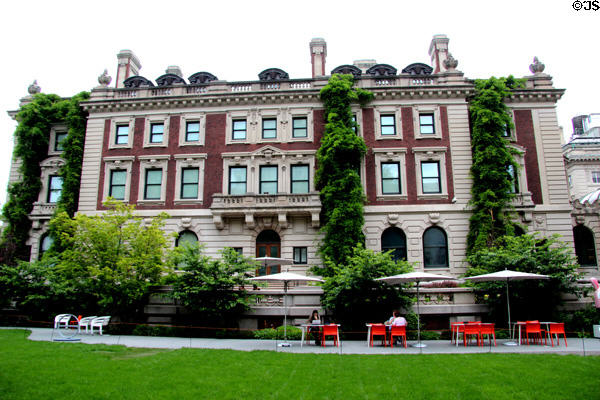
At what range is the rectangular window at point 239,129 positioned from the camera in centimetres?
3052

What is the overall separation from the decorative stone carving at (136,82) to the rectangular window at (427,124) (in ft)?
64.7

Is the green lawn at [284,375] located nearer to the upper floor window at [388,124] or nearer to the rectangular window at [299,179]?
the rectangular window at [299,179]

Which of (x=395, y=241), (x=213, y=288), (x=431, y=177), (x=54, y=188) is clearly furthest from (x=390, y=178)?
(x=54, y=188)

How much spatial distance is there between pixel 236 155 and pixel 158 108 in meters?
6.88

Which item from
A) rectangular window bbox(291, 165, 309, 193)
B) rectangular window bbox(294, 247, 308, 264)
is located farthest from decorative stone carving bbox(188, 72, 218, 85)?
rectangular window bbox(294, 247, 308, 264)

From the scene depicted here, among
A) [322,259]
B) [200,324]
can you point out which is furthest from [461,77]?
[200,324]

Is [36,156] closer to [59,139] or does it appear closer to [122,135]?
[59,139]

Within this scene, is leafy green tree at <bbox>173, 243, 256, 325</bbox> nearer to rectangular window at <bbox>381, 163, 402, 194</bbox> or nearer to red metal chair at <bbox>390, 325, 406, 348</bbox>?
red metal chair at <bbox>390, 325, 406, 348</bbox>

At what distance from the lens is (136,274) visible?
71.9 feet

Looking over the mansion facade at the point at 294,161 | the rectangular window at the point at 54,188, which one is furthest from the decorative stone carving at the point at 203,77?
the rectangular window at the point at 54,188

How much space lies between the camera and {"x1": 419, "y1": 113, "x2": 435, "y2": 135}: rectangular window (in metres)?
29.9

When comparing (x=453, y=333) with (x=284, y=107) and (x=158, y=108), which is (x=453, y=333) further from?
(x=158, y=108)

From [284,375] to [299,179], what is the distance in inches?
761

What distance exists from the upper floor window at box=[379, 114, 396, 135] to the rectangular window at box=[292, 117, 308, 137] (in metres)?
5.18
